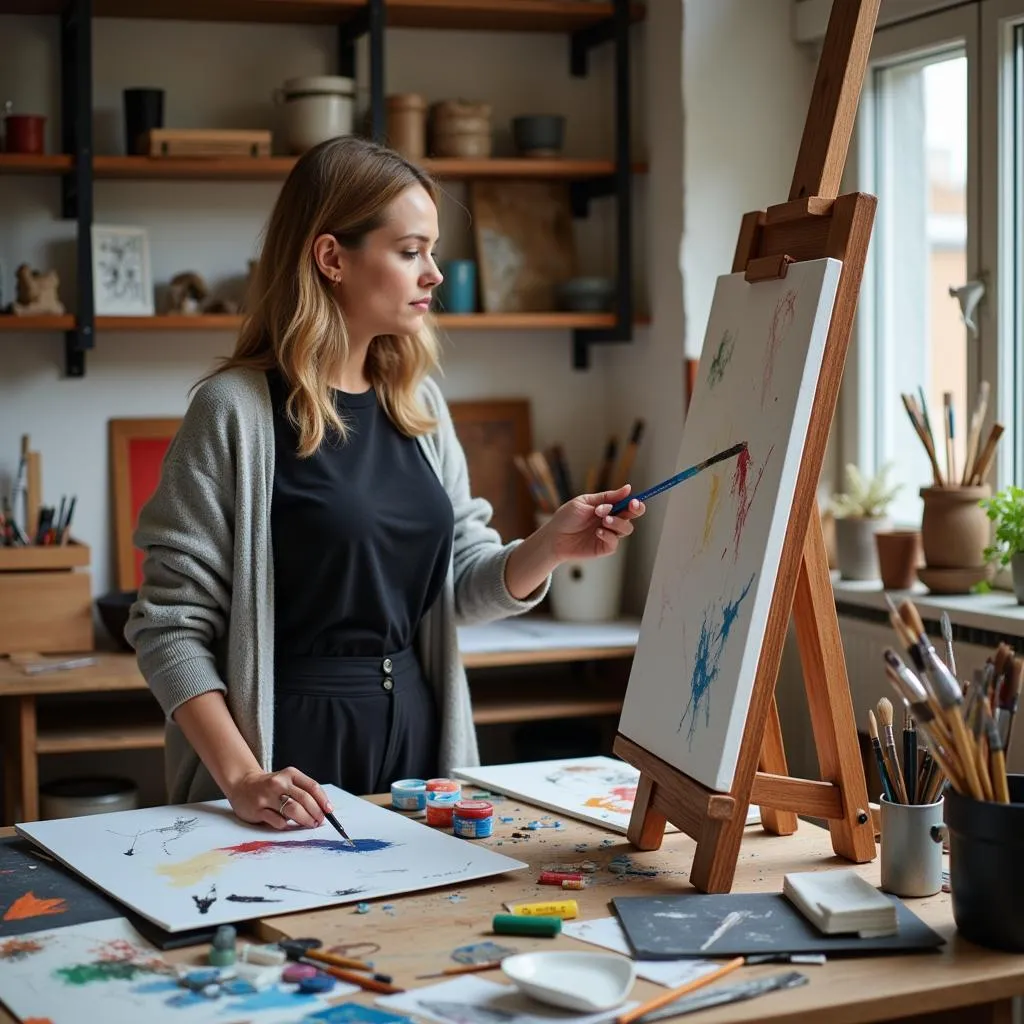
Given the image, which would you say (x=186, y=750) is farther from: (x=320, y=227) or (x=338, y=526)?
(x=320, y=227)

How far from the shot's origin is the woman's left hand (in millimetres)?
1944

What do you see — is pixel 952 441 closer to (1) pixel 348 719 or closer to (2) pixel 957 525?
(2) pixel 957 525

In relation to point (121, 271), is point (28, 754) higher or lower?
lower

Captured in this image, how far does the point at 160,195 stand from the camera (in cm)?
352

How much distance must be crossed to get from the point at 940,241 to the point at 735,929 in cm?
221

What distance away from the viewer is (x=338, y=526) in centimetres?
207

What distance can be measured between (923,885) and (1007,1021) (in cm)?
16

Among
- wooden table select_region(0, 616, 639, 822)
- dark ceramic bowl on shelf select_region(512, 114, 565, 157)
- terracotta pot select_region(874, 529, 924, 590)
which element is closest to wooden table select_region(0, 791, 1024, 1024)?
terracotta pot select_region(874, 529, 924, 590)

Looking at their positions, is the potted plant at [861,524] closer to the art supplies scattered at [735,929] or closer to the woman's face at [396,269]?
the woman's face at [396,269]

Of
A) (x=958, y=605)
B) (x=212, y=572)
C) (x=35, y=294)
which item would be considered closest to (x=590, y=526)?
(x=212, y=572)

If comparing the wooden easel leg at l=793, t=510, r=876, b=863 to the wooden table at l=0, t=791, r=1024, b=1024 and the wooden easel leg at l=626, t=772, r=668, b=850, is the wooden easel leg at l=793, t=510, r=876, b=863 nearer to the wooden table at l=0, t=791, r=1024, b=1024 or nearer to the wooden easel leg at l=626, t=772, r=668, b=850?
the wooden table at l=0, t=791, r=1024, b=1024

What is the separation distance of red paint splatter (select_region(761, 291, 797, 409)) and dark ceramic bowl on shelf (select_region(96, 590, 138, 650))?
1994 millimetres

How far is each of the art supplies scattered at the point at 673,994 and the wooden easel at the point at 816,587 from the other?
19cm

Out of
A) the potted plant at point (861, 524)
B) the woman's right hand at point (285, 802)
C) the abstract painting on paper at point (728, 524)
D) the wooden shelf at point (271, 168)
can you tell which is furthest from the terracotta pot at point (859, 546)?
the woman's right hand at point (285, 802)
